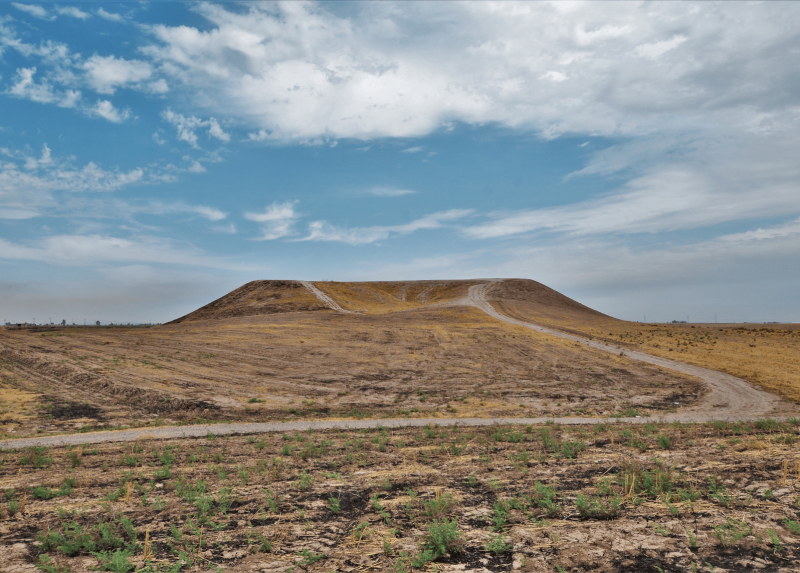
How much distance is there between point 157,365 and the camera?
88.4 feet

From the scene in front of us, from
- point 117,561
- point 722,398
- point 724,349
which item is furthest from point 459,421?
point 724,349

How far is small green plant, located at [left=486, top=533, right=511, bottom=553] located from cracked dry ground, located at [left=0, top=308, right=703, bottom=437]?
12.4 metres

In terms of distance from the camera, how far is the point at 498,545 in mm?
5789

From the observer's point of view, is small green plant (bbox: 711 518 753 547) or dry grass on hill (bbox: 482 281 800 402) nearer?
small green plant (bbox: 711 518 753 547)

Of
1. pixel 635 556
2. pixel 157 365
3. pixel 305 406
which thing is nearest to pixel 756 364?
pixel 305 406

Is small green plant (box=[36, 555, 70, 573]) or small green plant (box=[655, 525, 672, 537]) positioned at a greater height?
small green plant (box=[655, 525, 672, 537])

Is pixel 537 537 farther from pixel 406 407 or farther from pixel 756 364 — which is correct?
pixel 756 364

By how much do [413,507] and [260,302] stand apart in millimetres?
67580

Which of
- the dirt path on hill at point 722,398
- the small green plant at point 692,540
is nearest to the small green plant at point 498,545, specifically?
the small green plant at point 692,540

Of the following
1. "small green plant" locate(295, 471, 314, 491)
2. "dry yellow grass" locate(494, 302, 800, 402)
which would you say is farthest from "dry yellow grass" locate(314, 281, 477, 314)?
"small green plant" locate(295, 471, 314, 491)

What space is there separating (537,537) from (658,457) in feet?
18.0

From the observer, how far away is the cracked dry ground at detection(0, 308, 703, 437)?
18.9 m

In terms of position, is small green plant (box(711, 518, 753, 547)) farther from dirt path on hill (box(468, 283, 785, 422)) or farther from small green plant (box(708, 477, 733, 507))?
dirt path on hill (box(468, 283, 785, 422))

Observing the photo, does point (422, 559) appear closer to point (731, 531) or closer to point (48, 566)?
point (731, 531)
